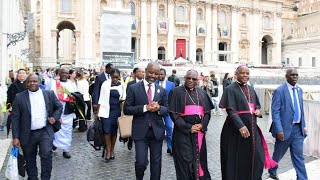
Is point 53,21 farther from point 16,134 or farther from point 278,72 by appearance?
point 16,134

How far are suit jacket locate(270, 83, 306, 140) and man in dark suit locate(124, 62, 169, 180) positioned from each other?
1.82 m

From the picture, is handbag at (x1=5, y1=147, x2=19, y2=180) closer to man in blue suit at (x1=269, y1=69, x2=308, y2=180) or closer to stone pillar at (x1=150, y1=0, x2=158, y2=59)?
man in blue suit at (x1=269, y1=69, x2=308, y2=180)

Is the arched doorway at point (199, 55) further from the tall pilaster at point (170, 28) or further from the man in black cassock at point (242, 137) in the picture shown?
the man in black cassock at point (242, 137)

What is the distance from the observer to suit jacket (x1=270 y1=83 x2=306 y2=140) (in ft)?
20.4

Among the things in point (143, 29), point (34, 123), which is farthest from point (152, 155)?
point (143, 29)

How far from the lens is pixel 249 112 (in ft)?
17.8

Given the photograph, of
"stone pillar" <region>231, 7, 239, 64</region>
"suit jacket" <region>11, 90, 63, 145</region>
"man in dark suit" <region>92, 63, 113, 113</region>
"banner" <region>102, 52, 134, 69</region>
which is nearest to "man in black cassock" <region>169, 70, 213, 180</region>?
"suit jacket" <region>11, 90, 63, 145</region>

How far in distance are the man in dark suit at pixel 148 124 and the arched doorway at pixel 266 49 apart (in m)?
61.1

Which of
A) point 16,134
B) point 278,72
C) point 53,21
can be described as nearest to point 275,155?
point 16,134

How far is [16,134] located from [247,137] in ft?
10.4

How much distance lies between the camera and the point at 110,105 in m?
7.95

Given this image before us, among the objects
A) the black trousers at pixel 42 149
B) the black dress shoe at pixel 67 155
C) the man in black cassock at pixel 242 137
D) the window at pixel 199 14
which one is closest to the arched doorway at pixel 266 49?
the window at pixel 199 14

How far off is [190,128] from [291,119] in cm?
189

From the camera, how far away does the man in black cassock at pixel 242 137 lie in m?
5.39
